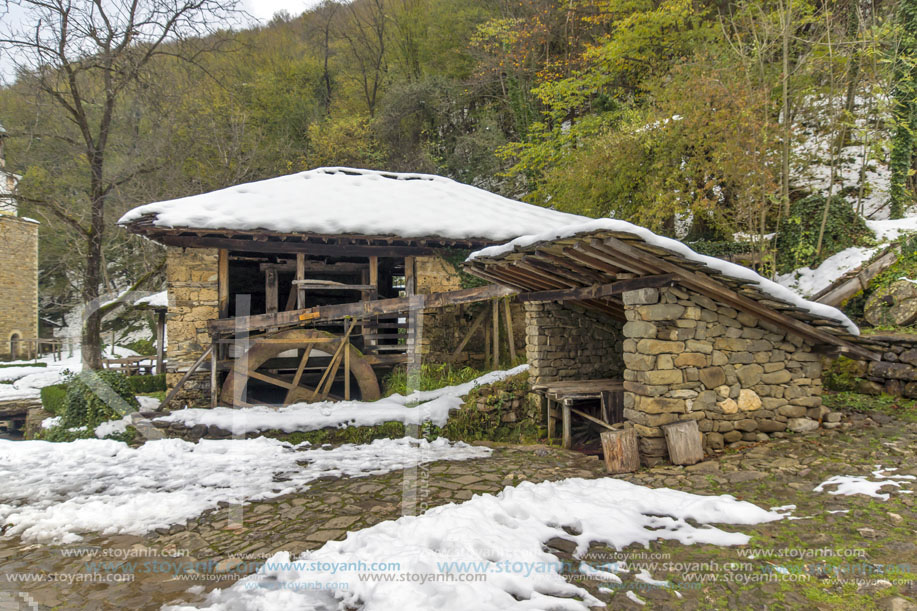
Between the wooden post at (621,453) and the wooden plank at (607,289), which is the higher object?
the wooden plank at (607,289)

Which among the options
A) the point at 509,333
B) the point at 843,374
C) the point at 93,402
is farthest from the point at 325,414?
the point at 843,374

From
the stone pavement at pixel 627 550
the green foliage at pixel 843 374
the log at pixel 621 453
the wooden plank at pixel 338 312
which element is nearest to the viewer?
the stone pavement at pixel 627 550

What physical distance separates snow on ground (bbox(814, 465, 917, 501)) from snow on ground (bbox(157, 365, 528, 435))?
4.47 metres

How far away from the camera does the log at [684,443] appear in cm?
445

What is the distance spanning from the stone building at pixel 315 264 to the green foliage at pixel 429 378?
0.33 m

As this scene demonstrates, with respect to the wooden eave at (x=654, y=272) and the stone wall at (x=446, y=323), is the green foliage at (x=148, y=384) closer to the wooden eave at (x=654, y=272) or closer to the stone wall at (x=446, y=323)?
the stone wall at (x=446, y=323)

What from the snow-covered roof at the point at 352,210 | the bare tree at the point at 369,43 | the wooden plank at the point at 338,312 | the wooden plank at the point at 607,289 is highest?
the bare tree at the point at 369,43

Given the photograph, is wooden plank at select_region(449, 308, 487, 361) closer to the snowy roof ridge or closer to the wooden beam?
the wooden beam

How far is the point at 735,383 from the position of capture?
4793 mm

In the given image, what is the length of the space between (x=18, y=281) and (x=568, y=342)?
2546cm

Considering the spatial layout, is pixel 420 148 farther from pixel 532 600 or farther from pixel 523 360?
pixel 532 600

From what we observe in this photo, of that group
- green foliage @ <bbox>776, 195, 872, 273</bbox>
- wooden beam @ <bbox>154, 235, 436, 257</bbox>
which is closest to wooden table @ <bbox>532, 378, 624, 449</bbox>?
wooden beam @ <bbox>154, 235, 436, 257</bbox>

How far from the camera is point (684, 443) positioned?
4461 millimetres

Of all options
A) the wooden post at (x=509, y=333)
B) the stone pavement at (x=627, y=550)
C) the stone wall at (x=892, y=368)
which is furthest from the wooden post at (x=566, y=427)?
the stone wall at (x=892, y=368)
